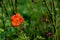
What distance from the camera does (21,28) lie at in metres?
2.62

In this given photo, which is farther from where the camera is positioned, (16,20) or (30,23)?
(30,23)

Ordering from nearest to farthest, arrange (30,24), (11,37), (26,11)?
(11,37)
(30,24)
(26,11)

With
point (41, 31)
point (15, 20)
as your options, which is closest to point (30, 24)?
point (41, 31)

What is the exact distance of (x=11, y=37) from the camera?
2.66 m

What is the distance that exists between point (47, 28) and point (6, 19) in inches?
19.7

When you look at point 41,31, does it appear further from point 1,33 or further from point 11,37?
point 1,33

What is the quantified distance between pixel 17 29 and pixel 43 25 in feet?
1.29

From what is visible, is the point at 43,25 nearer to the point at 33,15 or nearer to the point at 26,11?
the point at 33,15

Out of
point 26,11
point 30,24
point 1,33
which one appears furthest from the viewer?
point 26,11

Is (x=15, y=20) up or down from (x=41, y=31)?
up

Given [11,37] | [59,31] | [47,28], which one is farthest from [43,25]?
[11,37]

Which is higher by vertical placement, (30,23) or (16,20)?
(16,20)

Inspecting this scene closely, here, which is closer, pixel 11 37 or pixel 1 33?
pixel 1 33

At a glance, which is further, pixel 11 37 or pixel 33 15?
pixel 33 15
